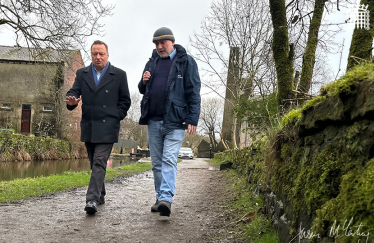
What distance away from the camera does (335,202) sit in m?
2.00

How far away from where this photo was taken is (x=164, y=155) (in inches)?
169

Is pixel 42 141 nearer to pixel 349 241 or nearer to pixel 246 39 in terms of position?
pixel 246 39

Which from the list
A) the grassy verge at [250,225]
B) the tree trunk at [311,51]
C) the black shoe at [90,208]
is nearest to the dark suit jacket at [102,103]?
the black shoe at [90,208]

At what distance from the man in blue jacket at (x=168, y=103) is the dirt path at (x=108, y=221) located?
0.41 metres

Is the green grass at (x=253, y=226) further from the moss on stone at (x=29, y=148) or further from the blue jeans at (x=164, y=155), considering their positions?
the moss on stone at (x=29, y=148)

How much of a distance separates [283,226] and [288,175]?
473mm

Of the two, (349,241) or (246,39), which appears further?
(246,39)

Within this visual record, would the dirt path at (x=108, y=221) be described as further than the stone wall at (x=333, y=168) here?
Yes

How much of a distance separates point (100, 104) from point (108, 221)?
1554 mm

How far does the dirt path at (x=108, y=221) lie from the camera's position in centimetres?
328

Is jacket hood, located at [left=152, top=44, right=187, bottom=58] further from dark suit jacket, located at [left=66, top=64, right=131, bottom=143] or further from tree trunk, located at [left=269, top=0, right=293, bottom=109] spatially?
tree trunk, located at [left=269, top=0, right=293, bottom=109]

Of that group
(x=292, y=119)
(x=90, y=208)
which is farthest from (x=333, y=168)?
(x=90, y=208)

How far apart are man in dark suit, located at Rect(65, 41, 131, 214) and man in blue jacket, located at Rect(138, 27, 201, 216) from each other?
0.43 m

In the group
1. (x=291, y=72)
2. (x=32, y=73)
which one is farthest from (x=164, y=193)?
(x=32, y=73)
